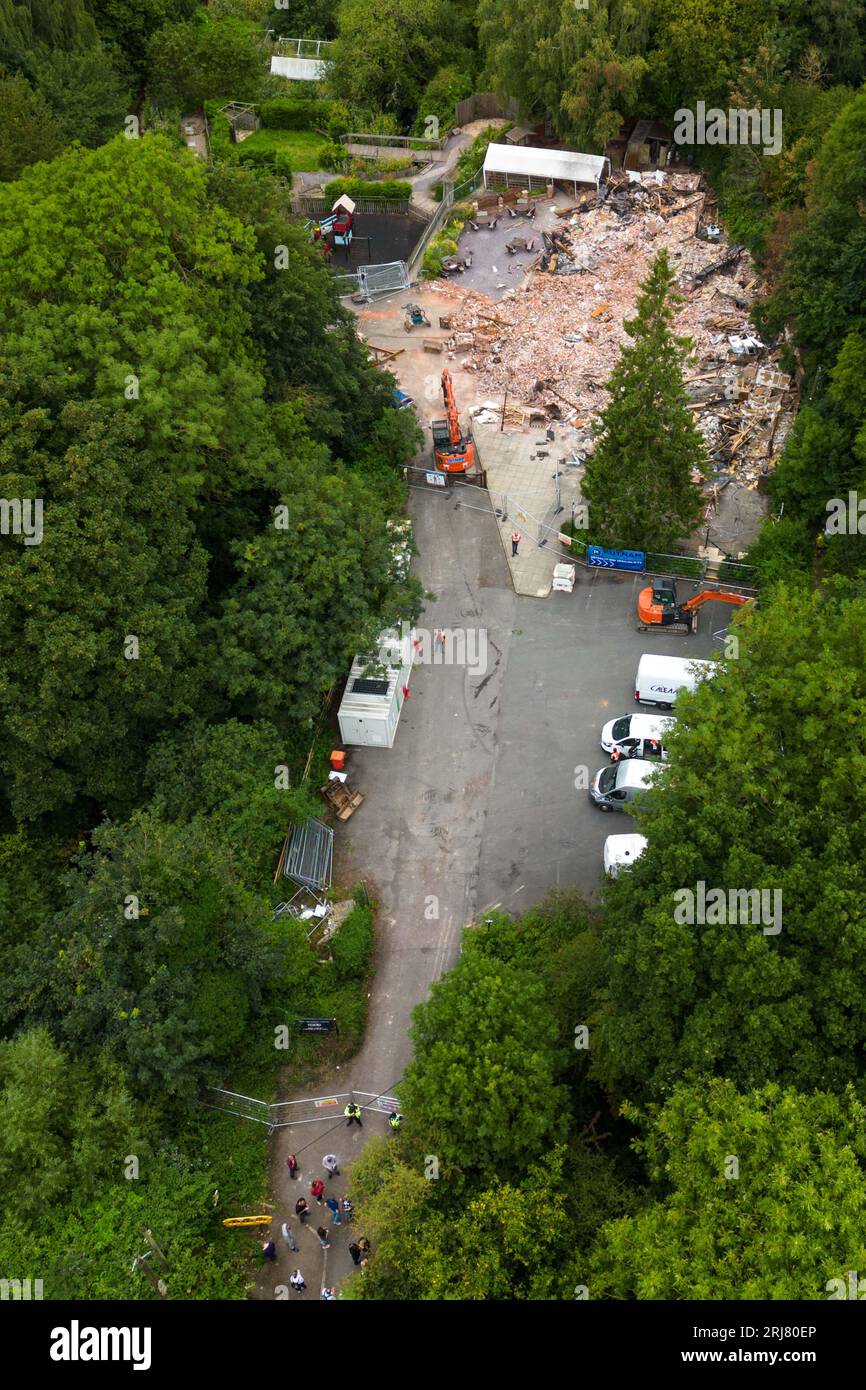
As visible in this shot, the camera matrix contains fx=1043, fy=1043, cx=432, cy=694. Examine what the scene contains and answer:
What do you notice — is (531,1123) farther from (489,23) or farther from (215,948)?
(489,23)

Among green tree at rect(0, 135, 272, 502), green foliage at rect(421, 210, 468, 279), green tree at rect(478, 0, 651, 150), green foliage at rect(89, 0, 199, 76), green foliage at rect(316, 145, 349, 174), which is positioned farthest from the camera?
green foliage at rect(89, 0, 199, 76)

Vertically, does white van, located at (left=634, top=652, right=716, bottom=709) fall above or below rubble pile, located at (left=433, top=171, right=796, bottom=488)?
below

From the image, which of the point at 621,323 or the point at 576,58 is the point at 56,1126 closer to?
the point at 621,323

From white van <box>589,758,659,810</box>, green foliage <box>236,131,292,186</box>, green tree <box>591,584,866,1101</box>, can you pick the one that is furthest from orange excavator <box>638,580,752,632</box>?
green foliage <box>236,131,292,186</box>

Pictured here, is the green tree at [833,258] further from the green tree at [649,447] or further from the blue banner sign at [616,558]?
the blue banner sign at [616,558]

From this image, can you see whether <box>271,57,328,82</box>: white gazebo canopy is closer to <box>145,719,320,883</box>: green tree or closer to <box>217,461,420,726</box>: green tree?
<box>217,461,420,726</box>: green tree

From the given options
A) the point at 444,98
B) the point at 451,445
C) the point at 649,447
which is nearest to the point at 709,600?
the point at 649,447

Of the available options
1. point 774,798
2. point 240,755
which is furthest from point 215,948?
point 774,798
